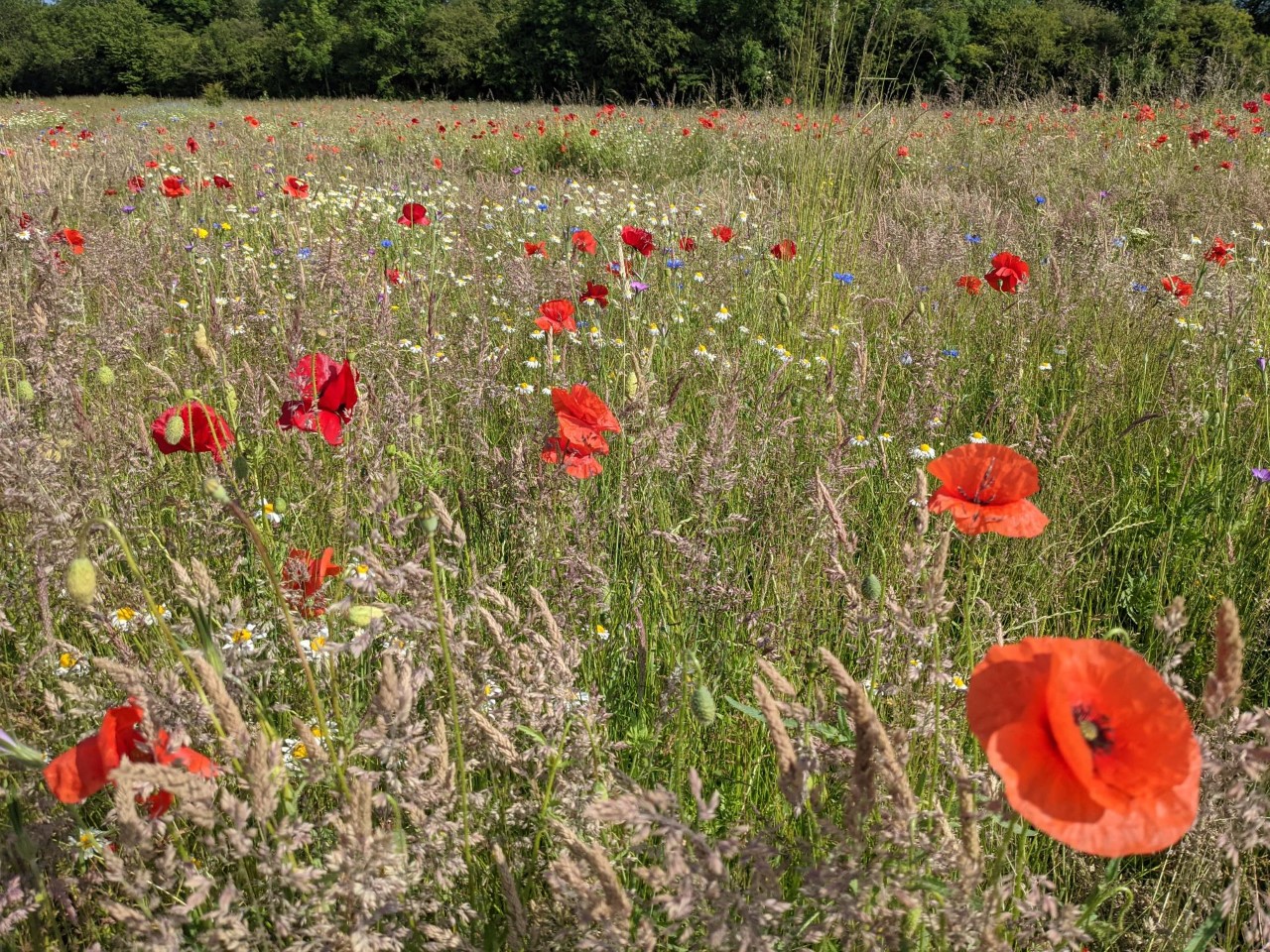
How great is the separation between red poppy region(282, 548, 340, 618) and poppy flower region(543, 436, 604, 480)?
482 millimetres

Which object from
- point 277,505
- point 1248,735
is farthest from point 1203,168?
point 277,505

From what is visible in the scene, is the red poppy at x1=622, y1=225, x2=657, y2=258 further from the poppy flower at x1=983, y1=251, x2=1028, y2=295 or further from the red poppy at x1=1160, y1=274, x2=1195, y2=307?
the red poppy at x1=1160, y1=274, x2=1195, y2=307

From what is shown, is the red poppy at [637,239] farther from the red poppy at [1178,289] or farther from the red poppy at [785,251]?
the red poppy at [1178,289]

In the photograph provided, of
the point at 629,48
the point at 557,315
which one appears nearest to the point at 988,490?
the point at 557,315

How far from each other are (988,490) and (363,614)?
84cm

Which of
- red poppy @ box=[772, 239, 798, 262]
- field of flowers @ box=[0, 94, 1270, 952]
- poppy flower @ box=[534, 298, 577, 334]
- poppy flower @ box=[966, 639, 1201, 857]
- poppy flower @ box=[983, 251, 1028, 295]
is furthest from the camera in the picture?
red poppy @ box=[772, 239, 798, 262]

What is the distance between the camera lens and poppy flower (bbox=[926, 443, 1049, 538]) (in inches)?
44.2

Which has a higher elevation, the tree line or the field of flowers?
the tree line

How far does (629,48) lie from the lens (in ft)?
78.3

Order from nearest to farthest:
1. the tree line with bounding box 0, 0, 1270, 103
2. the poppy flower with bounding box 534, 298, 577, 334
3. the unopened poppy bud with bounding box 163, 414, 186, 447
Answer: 1. the unopened poppy bud with bounding box 163, 414, 186, 447
2. the poppy flower with bounding box 534, 298, 577, 334
3. the tree line with bounding box 0, 0, 1270, 103

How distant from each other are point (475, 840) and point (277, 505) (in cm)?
73

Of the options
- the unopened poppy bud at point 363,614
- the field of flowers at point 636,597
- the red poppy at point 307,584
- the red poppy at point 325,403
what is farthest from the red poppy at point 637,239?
the unopened poppy bud at point 363,614

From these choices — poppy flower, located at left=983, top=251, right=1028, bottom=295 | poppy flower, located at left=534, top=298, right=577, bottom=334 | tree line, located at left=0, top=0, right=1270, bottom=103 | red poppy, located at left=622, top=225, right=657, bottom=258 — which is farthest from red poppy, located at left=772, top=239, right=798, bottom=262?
poppy flower, located at left=534, top=298, right=577, bottom=334

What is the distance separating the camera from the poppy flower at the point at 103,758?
824 mm
